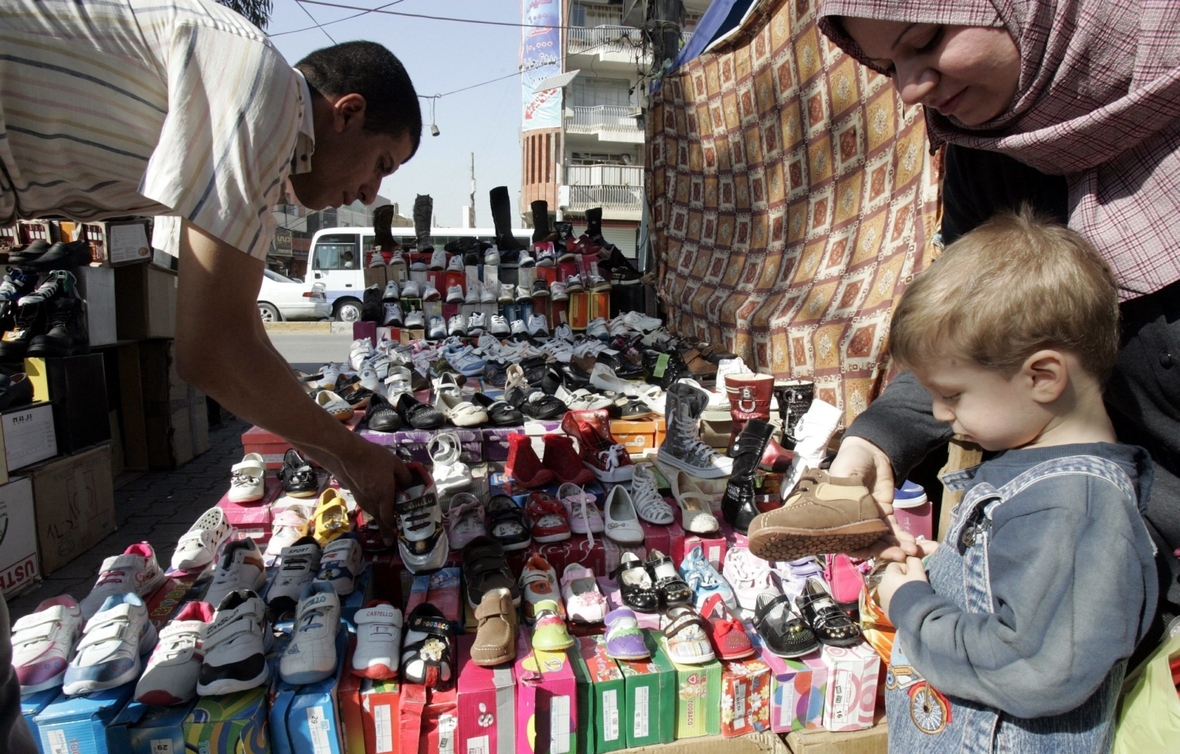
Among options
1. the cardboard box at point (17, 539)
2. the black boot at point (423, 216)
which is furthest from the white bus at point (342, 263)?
the cardboard box at point (17, 539)

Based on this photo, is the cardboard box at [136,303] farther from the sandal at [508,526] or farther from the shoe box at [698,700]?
the shoe box at [698,700]

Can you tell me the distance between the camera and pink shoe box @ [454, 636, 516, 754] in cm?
→ 156

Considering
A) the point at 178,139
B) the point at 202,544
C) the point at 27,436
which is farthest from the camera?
the point at 27,436

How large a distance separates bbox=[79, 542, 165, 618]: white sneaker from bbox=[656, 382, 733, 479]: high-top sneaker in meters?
1.87

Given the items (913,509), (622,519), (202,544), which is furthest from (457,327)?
(913,509)

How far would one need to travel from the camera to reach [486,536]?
7.02ft

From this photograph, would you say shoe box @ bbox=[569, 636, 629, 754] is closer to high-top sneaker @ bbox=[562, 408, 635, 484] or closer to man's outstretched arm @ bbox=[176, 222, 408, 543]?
man's outstretched arm @ bbox=[176, 222, 408, 543]

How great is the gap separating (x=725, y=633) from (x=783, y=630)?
0.51 ft

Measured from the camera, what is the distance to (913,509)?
218cm

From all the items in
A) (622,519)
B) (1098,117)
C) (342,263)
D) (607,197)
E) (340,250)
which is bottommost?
(622,519)

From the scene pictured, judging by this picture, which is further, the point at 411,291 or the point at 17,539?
the point at 411,291

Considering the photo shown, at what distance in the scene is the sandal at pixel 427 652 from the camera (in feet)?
5.16

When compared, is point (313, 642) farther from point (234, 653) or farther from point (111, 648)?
point (111, 648)

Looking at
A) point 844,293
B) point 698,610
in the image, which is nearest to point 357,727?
point 698,610
